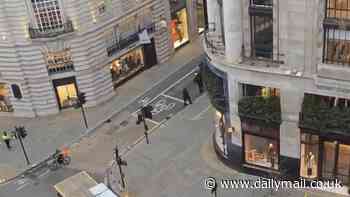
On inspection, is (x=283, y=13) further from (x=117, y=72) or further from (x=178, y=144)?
(x=117, y=72)

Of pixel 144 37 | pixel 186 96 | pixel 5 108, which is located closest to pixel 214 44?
pixel 186 96

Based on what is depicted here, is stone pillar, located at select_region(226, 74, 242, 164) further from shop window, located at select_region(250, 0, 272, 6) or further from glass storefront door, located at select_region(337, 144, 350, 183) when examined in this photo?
glass storefront door, located at select_region(337, 144, 350, 183)

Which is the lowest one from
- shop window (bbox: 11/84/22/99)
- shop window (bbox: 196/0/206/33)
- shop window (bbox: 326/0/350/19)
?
shop window (bbox: 11/84/22/99)

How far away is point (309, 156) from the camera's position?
37375mm

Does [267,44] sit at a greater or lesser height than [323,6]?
lesser

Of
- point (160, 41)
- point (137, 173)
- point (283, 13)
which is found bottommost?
point (137, 173)

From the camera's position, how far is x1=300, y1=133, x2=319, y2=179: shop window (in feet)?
120

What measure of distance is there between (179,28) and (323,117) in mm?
29142

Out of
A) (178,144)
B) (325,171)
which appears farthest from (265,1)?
(178,144)

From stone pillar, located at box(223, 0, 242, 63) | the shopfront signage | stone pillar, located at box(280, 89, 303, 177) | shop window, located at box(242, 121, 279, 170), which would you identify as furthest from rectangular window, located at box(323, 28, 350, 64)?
the shopfront signage

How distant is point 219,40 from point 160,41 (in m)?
19.3

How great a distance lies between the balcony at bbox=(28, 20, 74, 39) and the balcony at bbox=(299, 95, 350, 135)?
71.3ft

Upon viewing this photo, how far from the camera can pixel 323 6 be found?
3272cm

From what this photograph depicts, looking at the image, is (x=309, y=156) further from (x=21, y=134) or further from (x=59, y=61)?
(x=59, y=61)
